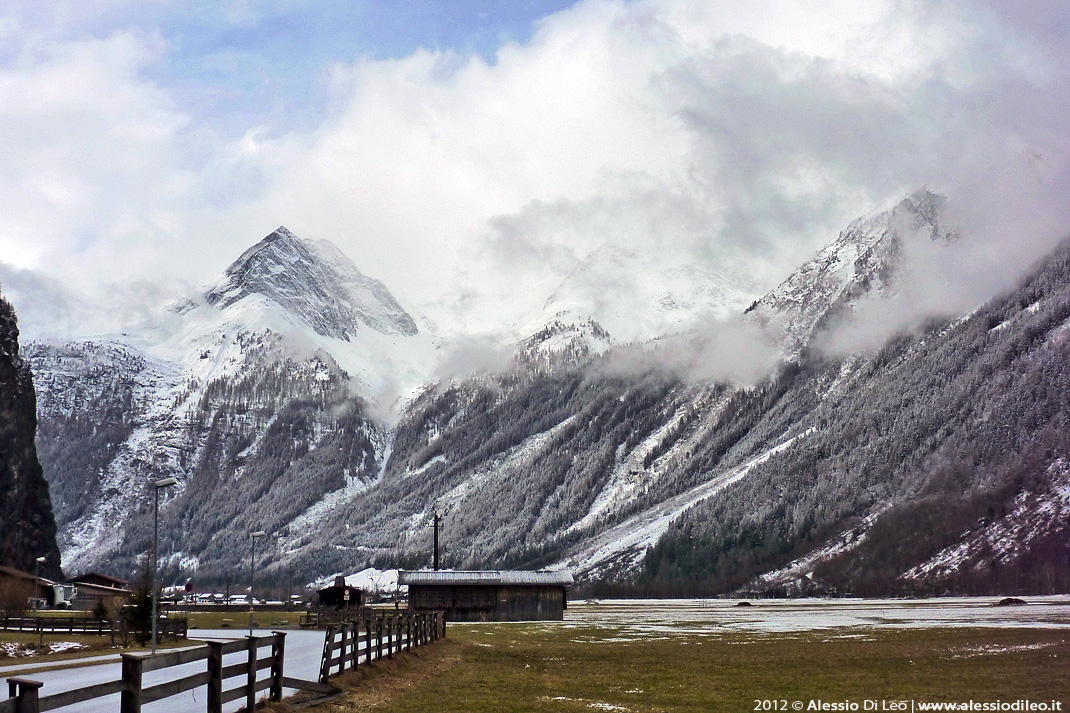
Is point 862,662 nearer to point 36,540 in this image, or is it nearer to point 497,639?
point 497,639

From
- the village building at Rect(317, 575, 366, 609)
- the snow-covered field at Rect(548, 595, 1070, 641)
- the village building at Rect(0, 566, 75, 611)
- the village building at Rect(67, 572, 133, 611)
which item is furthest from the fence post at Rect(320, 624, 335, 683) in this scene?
the village building at Rect(67, 572, 133, 611)

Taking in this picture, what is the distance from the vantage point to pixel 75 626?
80.9m

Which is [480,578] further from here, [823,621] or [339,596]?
[823,621]

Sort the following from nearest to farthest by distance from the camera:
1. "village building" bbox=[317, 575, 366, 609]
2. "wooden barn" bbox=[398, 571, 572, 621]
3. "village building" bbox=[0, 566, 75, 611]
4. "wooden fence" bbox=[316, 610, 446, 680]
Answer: "wooden fence" bbox=[316, 610, 446, 680] → "village building" bbox=[0, 566, 75, 611] → "wooden barn" bbox=[398, 571, 572, 621] → "village building" bbox=[317, 575, 366, 609]

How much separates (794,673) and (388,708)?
17165mm

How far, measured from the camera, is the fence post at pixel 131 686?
55.8ft

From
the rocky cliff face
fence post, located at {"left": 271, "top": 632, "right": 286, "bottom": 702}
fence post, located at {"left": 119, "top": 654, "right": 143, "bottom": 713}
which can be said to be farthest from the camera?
the rocky cliff face

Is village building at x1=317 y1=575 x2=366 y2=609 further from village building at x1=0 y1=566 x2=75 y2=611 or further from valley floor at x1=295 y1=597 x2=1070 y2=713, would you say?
valley floor at x1=295 y1=597 x2=1070 y2=713

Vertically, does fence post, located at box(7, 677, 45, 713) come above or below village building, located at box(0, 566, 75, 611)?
above

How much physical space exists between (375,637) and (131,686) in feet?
80.8

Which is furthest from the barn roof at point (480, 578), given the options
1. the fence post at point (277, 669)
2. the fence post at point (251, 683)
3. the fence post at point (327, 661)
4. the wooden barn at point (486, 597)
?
the fence post at point (251, 683)

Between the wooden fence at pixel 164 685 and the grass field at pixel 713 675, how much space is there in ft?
8.50

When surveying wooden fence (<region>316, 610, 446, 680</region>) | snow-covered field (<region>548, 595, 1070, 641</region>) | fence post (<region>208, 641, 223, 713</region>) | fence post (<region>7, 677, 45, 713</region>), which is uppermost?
fence post (<region>7, 677, 45, 713</region>)

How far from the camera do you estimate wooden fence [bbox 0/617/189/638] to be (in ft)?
235
